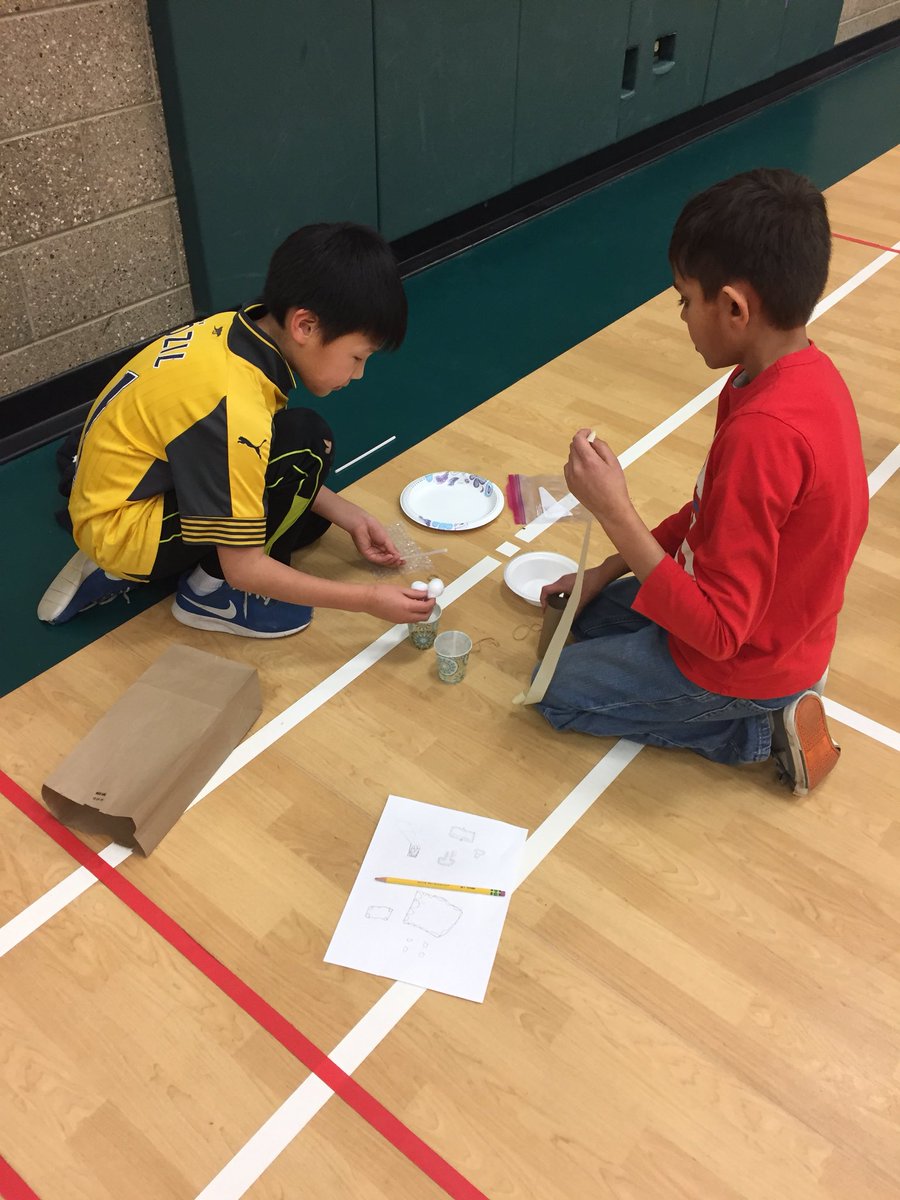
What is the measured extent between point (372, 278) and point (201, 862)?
1.09m

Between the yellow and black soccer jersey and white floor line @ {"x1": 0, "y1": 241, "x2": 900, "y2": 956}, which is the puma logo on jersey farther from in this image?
white floor line @ {"x1": 0, "y1": 241, "x2": 900, "y2": 956}

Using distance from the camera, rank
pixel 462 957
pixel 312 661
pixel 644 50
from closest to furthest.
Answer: pixel 462 957
pixel 312 661
pixel 644 50

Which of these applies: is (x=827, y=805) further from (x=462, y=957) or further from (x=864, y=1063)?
(x=462, y=957)

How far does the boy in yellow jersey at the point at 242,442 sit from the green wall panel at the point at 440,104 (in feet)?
5.50

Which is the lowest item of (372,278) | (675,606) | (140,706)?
(140,706)

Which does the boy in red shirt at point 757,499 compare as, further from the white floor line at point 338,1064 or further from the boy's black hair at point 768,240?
the white floor line at point 338,1064

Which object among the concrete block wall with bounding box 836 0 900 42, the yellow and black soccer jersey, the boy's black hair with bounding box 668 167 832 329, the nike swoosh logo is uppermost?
the boy's black hair with bounding box 668 167 832 329

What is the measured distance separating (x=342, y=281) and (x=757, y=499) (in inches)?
32.8

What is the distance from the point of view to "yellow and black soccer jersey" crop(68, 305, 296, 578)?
1810 mm

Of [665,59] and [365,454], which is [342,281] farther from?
[665,59]

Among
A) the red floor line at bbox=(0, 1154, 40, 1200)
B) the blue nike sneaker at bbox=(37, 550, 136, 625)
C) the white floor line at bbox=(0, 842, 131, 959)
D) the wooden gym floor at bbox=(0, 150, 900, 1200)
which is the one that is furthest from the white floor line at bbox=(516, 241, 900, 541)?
the red floor line at bbox=(0, 1154, 40, 1200)

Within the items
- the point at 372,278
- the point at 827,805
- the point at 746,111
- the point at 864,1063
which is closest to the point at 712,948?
the point at 864,1063

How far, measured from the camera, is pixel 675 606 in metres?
1.55

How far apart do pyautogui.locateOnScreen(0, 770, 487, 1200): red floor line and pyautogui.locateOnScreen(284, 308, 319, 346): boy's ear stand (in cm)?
101
